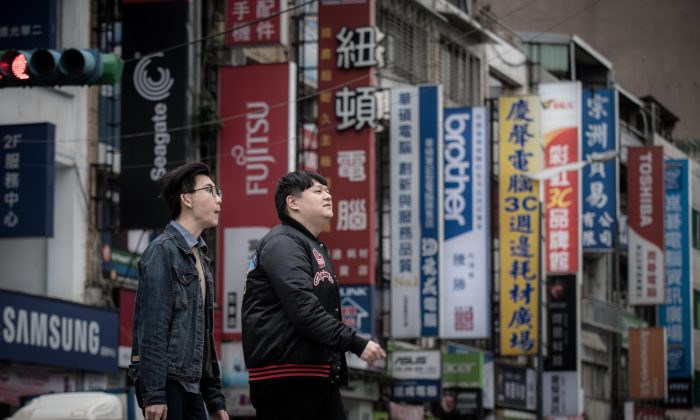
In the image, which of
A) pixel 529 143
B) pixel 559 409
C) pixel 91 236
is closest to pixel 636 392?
pixel 559 409

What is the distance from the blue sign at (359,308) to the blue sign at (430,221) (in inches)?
151

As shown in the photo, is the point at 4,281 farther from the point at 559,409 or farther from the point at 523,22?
the point at 523,22

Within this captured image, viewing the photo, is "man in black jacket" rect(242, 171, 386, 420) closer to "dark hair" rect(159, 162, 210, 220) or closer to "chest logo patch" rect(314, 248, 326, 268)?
"chest logo patch" rect(314, 248, 326, 268)

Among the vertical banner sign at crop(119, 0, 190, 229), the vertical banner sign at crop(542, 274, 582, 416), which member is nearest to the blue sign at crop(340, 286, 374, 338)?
the vertical banner sign at crop(119, 0, 190, 229)

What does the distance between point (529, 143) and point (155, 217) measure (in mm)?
15830

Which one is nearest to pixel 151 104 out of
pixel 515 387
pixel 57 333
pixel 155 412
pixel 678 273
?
pixel 57 333

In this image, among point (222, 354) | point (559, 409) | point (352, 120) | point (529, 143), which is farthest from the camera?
point (559, 409)

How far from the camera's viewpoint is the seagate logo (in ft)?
83.3

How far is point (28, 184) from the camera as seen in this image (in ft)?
73.7

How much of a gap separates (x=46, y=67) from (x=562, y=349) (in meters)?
30.2

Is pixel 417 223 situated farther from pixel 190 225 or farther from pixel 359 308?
pixel 190 225

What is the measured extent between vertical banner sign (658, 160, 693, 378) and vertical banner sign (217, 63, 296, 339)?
30.6 metres

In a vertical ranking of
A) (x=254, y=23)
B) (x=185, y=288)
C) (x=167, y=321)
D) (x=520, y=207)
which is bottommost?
(x=167, y=321)

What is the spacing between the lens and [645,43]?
190ft
